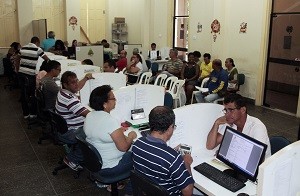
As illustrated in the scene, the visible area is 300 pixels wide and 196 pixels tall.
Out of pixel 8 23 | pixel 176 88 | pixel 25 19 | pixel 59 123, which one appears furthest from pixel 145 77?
pixel 8 23

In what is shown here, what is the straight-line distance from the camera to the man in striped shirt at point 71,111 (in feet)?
12.2

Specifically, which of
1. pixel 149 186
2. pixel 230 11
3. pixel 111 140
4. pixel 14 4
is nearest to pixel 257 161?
pixel 149 186

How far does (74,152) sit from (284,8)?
554 centimetres

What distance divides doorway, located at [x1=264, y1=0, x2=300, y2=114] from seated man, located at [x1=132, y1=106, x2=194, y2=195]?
534 cm

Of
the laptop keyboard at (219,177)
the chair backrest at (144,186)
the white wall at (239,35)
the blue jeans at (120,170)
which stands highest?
the white wall at (239,35)

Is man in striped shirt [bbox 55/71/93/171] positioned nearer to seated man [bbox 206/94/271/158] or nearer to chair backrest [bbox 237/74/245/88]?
seated man [bbox 206/94/271/158]

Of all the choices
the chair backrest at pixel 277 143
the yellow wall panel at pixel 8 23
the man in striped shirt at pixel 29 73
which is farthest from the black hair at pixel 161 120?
the yellow wall panel at pixel 8 23

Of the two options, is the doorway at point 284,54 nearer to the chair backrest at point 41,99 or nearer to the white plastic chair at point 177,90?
the white plastic chair at point 177,90

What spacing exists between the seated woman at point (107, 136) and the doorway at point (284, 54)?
5.01 meters

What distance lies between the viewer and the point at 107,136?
107 inches

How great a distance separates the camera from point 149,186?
1.95 meters

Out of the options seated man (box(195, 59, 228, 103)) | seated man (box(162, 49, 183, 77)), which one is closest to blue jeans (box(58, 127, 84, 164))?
seated man (box(195, 59, 228, 103))

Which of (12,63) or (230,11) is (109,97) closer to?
(230,11)

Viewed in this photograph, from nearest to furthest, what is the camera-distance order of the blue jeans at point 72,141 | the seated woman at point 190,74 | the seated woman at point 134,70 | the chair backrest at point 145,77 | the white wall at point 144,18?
the blue jeans at point 72,141
the chair backrest at point 145,77
the seated woman at point 190,74
the seated woman at point 134,70
the white wall at point 144,18
